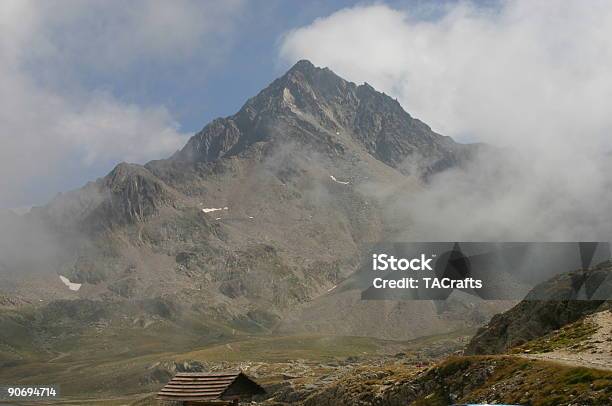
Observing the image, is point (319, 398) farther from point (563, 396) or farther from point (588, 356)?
point (563, 396)

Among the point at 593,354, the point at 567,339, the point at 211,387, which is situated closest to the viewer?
the point at 211,387

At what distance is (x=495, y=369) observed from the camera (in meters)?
56.2

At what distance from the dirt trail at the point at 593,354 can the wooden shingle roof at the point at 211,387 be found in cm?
2601

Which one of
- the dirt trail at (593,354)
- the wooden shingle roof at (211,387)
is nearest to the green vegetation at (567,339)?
the dirt trail at (593,354)

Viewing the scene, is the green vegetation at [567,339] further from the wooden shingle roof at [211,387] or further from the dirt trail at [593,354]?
the wooden shingle roof at [211,387]

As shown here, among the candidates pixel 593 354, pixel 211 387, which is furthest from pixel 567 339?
pixel 211 387

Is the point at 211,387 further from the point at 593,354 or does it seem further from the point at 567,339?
the point at 567,339

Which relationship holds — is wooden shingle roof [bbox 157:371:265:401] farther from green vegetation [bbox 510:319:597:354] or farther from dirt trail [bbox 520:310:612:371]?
green vegetation [bbox 510:319:597:354]

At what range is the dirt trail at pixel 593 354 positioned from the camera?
48.5 metres

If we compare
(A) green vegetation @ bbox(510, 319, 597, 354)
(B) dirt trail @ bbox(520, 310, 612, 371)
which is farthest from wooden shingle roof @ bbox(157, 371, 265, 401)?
(A) green vegetation @ bbox(510, 319, 597, 354)

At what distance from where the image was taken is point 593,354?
177 feet

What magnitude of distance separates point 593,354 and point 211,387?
35.7 m

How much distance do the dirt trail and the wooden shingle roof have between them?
26007mm

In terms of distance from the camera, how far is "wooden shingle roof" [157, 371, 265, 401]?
116 feet
